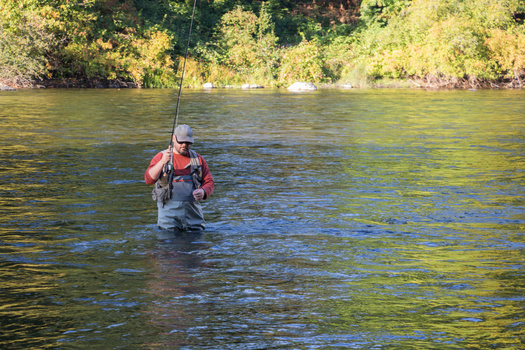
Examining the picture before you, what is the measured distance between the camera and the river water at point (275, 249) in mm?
5184

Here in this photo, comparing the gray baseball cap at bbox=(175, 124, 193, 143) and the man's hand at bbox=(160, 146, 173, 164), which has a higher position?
the gray baseball cap at bbox=(175, 124, 193, 143)

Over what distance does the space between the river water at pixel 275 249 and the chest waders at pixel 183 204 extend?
19 cm

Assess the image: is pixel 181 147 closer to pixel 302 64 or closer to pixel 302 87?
pixel 302 87

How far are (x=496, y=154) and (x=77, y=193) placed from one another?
8506mm

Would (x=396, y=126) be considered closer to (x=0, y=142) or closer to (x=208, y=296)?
(x=0, y=142)

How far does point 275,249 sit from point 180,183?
52.9 inches

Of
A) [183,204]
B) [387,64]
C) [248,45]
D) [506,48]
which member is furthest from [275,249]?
[248,45]

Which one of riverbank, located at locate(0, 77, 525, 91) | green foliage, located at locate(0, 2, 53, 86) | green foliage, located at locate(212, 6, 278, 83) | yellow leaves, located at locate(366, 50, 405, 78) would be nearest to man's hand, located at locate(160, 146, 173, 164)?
green foliage, located at locate(0, 2, 53, 86)

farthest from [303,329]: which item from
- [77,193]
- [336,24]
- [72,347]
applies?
[336,24]

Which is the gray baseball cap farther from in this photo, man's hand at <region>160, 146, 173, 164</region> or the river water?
the river water

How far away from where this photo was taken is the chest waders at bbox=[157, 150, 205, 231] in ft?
26.2

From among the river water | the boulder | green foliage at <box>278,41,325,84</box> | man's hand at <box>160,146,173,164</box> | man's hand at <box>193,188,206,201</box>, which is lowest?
the river water

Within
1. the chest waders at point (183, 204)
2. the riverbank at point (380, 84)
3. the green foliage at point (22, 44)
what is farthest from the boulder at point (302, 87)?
the chest waders at point (183, 204)

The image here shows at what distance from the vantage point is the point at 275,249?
7.49 m
